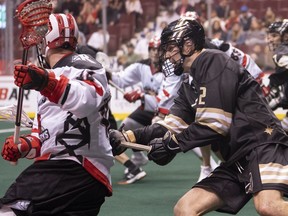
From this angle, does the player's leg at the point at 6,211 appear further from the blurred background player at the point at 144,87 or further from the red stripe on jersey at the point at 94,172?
the blurred background player at the point at 144,87

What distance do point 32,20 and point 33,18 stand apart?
1cm

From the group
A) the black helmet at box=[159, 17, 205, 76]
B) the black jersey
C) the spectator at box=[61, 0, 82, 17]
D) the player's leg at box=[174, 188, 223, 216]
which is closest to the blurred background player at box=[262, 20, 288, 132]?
the black helmet at box=[159, 17, 205, 76]

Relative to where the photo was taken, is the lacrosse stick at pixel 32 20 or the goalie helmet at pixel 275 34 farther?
the goalie helmet at pixel 275 34

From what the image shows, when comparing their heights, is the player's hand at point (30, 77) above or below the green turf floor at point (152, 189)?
above

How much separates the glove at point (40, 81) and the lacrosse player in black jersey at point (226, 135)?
0.95 metres

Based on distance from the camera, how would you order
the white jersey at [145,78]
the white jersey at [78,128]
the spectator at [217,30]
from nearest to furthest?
the white jersey at [78,128]
the white jersey at [145,78]
the spectator at [217,30]

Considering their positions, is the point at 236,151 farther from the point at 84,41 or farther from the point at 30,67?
the point at 84,41

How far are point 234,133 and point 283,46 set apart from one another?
133 inches

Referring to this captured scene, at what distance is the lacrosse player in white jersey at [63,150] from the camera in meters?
4.48

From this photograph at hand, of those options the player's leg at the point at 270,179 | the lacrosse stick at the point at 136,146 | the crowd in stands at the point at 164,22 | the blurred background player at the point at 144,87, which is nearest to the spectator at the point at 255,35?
the crowd in stands at the point at 164,22

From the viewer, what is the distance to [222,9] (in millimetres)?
15430

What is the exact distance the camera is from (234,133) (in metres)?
4.89

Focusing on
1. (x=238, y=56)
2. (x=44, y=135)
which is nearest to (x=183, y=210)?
(x=44, y=135)

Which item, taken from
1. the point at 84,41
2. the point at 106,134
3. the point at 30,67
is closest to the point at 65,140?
the point at 106,134
